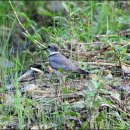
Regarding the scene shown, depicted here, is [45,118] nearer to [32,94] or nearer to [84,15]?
[32,94]

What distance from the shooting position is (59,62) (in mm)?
6879

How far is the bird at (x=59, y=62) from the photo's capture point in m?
6.69

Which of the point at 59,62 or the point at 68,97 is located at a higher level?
the point at 59,62

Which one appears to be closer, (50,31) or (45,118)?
(45,118)

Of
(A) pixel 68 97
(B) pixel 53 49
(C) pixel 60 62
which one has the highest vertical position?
(B) pixel 53 49

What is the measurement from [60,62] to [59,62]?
0.04 ft

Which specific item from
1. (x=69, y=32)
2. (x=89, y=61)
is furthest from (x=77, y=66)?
(x=69, y=32)

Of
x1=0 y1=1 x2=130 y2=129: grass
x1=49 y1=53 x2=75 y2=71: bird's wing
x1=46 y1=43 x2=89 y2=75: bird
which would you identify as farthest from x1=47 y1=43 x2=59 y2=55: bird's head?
x1=0 y1=1 x2=130 y2=129: grass

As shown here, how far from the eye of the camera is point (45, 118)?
224 inches

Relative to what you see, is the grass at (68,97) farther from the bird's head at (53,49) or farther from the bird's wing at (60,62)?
the bird's head at (53,49)

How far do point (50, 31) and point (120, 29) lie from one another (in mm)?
1050

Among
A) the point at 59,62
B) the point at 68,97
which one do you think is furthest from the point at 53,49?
the point at 68,97

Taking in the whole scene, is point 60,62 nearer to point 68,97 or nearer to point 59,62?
point 59,62

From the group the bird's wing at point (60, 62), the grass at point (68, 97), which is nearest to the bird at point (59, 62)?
the bird's wing at point (60, 62)
